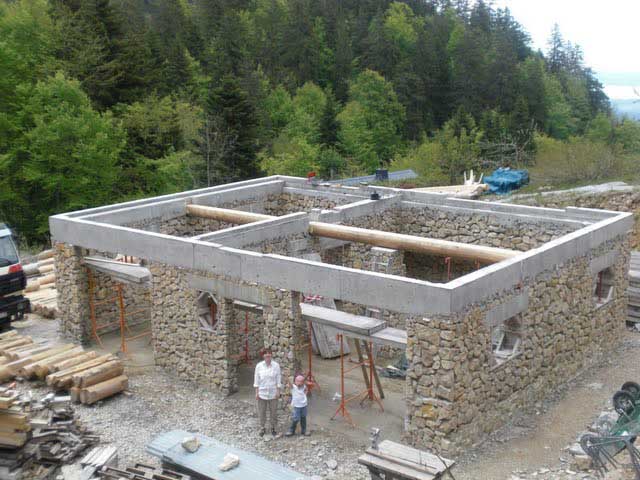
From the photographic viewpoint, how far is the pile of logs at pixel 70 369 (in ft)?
49.0

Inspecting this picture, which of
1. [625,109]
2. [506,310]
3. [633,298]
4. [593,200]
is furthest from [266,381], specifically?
[625,109]

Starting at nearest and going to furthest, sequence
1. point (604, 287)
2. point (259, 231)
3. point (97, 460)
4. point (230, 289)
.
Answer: point (97, 460) < point (230, 289) < point (259, 231) < point (604, 287)

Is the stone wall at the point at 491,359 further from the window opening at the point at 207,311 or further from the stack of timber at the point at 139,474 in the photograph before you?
the window opening at the point at 207,311

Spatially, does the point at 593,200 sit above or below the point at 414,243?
below

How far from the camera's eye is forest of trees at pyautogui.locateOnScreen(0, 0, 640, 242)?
117 ft

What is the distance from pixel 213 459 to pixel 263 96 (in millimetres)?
54326

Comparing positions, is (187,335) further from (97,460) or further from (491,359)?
(491,359)

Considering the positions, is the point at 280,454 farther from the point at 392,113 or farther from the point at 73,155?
the point at 392,113

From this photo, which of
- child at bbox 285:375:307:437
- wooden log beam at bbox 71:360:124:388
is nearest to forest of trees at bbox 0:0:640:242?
wooden log beam at bbox 71:360:124:388

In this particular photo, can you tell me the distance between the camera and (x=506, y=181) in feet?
104

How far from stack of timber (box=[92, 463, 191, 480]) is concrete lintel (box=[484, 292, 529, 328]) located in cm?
565

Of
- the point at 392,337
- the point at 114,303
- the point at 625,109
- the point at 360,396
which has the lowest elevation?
the point at 360,396

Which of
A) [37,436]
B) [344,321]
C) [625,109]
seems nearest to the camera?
[37,436]

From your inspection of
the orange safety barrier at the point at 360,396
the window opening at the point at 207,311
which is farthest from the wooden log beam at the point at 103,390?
the orange safety barrier at the point at 360,396
